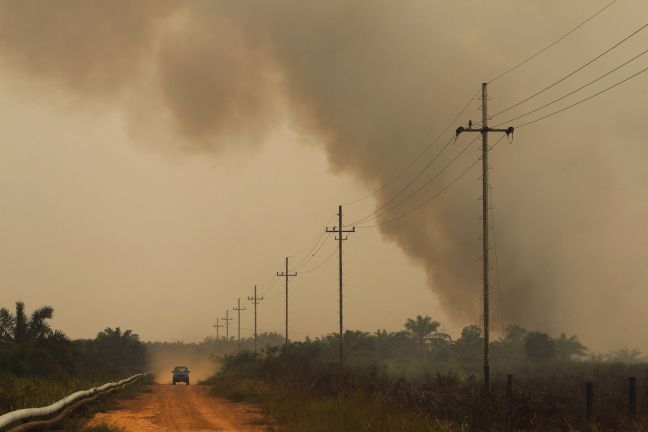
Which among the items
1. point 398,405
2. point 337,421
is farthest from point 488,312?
point 337,421

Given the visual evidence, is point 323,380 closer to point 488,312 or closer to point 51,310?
point 488,312

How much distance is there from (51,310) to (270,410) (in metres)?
27.1

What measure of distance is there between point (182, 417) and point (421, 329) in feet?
382

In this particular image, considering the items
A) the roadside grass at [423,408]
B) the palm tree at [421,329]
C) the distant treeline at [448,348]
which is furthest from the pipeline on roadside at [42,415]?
the palm tree at [421,329]

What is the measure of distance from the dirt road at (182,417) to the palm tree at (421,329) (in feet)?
352

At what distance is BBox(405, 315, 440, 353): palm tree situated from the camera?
13975 cm

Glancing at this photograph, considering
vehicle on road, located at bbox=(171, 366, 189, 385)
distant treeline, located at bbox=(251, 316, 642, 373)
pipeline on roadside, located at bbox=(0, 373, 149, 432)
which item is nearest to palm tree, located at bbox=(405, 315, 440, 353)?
distant treeline, located at bbox=(251, 316, 642, 373)

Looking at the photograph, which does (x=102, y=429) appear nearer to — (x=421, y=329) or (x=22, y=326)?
(x=22, y=326)

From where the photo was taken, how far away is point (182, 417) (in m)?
26.4

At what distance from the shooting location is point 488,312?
31922 millimetres

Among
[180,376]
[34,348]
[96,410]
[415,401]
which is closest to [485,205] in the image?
[415,401]

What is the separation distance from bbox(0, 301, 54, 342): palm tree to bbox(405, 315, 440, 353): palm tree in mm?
97836

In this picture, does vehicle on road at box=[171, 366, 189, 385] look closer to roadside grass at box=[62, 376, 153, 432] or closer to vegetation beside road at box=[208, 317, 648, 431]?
vegetation beside road at box=[208, 317, 648, 431]

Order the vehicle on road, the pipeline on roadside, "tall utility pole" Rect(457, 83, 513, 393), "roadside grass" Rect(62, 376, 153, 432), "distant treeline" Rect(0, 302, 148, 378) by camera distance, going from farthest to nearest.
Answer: the vehicle on road, "distant treeline" Rect(0, 302, 148, 378), "tall utility pole" Rect(457, 83, 513, 393), "roadside grass" Rect(62, 376, 153, 432), the pipeline on roadside
